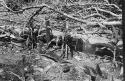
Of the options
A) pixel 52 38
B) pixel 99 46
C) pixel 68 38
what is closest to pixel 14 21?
pixel 52 38

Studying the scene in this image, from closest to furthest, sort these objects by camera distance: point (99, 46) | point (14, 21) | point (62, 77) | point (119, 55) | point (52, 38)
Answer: point (119, 55)
point (99, 46)
point (62, 77)
point (52, 38)
point (14, 21)

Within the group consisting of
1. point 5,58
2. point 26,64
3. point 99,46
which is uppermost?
point 99,46

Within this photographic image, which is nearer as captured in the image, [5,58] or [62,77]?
[62,77]

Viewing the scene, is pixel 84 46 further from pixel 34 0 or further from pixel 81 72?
pixel 34 0

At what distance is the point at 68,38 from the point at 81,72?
35cm

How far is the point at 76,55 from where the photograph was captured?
2066 millimetres

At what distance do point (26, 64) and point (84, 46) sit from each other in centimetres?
43

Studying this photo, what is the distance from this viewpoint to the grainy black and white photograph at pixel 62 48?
1.59 m

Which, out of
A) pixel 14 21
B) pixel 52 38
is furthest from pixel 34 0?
pixel 52 38

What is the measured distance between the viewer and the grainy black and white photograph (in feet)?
5.22

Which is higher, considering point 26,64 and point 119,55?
point 119,55

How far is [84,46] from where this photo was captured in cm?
190

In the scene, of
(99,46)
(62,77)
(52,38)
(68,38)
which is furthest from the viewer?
(52,38)

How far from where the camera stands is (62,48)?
204 cm
